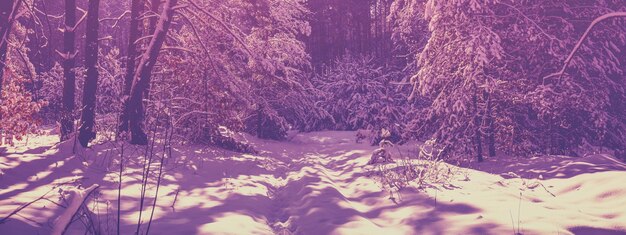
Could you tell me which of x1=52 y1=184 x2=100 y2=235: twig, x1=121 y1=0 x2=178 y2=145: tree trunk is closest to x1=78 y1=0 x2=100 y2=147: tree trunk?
x1=121 y1=0 x2=178 y2=145: tree trunk

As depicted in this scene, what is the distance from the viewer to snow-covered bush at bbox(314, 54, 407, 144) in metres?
26.1

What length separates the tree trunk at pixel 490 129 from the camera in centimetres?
1163

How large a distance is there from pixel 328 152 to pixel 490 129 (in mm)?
6268

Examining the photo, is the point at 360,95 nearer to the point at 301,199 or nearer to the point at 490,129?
the point at 490,129

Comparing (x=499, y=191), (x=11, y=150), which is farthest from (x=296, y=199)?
(x=11, y=150)

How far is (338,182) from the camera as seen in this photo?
29.5ft

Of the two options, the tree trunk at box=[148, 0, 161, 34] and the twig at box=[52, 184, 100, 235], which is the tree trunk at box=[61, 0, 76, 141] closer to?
the tree trunk at box=[148, 0, 161, 34]

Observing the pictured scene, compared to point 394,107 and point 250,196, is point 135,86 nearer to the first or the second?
point 250,196

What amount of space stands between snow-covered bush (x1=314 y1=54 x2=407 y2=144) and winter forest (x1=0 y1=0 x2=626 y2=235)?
746 centimetres

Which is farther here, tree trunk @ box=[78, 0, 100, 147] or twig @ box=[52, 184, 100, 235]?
tree trunk @ box=[78, 0, 100, 147]

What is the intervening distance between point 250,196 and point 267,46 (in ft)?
31.3

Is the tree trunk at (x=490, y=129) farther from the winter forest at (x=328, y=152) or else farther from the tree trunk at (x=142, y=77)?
the tree trunk at (x=142, y=77)

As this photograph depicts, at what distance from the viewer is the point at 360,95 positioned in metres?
27.5

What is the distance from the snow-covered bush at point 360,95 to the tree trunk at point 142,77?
49.0 feet
